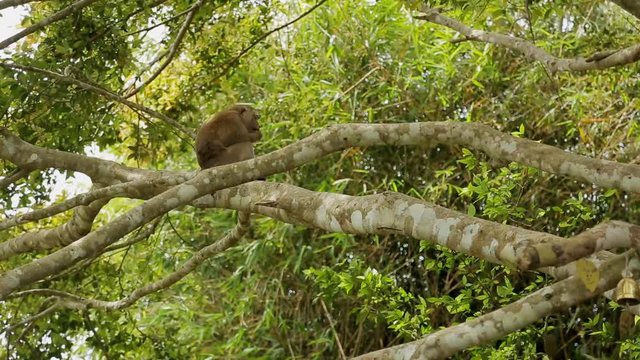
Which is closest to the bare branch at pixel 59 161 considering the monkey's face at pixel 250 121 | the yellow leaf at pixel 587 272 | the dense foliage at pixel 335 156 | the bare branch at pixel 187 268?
the bare branch at pixel 187 268

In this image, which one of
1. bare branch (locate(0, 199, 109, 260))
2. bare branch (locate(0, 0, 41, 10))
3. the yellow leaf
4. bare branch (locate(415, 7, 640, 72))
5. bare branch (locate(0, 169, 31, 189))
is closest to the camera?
the yellow leaf

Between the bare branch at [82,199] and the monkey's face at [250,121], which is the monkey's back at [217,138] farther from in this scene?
the bare branch at [82,199]

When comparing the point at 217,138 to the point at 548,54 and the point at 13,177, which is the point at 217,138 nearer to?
the point at 13,177

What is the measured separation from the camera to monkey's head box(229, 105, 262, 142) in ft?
16.3

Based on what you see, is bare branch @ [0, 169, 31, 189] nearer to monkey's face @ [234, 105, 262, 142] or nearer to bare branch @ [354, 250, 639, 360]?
monkey's face @ [234, 105, 262, 142]

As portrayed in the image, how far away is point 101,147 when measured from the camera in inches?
182

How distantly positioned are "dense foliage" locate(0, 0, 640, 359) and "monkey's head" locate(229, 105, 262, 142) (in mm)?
291

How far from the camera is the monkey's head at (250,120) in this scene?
4953 millimetres

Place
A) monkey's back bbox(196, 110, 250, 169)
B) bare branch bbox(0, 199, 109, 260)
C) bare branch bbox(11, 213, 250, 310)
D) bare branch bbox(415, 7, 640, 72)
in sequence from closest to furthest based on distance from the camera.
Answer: bare branch bbox(415, 7, 640, 72) → bare branch bbox(0, 199, 109, 260) → bare branch bbox(11, 213, 250, 310) → monkey's back bbox(196, 110, 250, 169)

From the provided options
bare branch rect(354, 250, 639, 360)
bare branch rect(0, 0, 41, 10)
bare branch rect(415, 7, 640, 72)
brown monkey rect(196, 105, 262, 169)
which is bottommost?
bare branch rect(354, 250, 639, 360)

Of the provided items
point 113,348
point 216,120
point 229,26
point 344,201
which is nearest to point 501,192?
point 344,201

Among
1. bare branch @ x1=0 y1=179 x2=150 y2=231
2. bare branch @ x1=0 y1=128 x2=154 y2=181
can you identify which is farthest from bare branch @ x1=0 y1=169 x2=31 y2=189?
bare branch @ x1=0 y1=179 x2=150 y2=231

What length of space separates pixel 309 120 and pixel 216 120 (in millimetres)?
1103

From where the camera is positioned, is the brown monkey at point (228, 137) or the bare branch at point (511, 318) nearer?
the bare branch at point (511, 318)
